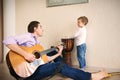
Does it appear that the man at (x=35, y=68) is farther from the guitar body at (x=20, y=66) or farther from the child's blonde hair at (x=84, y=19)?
the child's blonde hair at (x=84, y=19)

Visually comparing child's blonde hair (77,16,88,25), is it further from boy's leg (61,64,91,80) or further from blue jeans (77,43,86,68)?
boy's leg (61,64,91,80)

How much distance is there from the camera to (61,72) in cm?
213

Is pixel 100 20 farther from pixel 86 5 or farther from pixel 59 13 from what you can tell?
pixel 59 13

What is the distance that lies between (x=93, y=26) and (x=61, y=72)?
174cm

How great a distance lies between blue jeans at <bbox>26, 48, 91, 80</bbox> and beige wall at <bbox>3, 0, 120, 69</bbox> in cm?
155

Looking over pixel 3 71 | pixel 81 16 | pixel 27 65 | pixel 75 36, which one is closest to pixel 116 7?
pixel 81 16

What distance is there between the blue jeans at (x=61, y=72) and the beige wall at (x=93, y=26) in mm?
1554

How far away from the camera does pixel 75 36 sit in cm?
350

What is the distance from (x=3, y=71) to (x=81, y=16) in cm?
179

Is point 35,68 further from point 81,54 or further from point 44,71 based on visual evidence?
point 81,54

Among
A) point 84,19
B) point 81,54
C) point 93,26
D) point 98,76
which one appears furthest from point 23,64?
point 93,26

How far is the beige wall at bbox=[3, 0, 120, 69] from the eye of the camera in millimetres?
3458

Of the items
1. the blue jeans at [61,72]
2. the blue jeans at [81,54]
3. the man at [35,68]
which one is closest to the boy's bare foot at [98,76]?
the man at [35,68]

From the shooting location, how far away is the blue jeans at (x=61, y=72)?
2.07 meters
